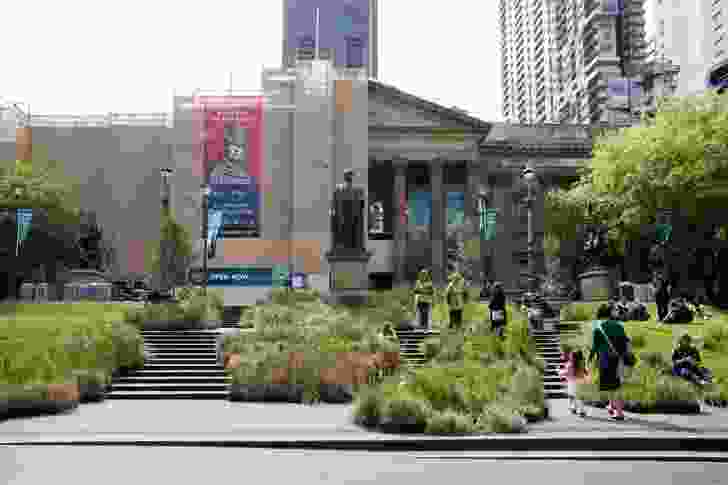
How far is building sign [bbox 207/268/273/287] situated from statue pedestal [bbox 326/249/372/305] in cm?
2750

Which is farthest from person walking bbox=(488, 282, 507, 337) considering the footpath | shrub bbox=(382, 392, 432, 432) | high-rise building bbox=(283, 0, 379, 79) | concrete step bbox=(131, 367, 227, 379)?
high-rise building bbox=(283, 0, 379, 79)

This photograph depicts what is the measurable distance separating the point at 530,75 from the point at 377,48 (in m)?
34.3

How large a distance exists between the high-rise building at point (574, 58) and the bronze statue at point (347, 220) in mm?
60449

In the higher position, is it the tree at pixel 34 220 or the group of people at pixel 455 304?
the tree at pixel 34 220

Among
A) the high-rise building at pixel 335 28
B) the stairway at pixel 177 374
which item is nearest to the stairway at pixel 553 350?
the stairway at pixel 177 374

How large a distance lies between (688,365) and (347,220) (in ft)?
47.8

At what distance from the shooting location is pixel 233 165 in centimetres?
5478

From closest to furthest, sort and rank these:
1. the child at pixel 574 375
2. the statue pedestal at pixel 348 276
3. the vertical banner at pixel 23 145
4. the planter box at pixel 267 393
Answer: the child at pixel 574 375
the planter box at pixel 267 393
the statue pedestal at pixel 348 276
the vertical banner at pixel 23 145

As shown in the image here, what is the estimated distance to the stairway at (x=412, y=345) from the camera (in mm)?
18625

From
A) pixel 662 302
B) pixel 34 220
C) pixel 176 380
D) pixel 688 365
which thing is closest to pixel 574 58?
pixel 34 220

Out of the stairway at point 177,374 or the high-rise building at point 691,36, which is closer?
the stairway at point 177,374

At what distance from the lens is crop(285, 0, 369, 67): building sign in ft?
449

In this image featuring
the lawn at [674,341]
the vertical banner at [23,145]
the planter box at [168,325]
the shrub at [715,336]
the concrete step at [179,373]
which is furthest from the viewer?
the vertical banner at [23,145]

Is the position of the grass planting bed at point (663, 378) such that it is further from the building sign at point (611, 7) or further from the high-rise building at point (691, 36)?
the building sign at point (611, 7)
